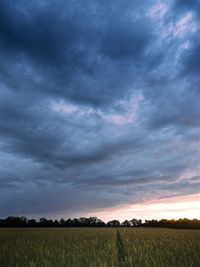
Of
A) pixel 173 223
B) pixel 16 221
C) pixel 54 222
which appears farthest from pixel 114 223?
pixel 16 221

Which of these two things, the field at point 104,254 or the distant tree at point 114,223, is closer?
the field at point 104,254

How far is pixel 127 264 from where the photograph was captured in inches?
157

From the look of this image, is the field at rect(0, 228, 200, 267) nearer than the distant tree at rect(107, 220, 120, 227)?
Yes

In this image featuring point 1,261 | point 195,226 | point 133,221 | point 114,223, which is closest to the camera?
point 1,261

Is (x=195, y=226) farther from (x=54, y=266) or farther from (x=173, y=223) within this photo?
(x=54, y=266)

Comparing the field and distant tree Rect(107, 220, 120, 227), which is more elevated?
distant tree Rect(107, 220, 120, 227)

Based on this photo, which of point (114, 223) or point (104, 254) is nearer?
point (104, 254)

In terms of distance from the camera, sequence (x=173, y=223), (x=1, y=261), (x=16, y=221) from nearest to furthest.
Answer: (x=1, y=261) < (x=173, y=223) < (x=16, y=221)

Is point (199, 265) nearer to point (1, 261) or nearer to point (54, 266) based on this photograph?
point (54, 266)

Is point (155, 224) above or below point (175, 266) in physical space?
above

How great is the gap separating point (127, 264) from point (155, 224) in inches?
2945

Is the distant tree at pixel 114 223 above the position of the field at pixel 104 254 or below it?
above

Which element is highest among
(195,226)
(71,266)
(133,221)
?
(133,221)

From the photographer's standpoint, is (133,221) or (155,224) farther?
(133,221)
